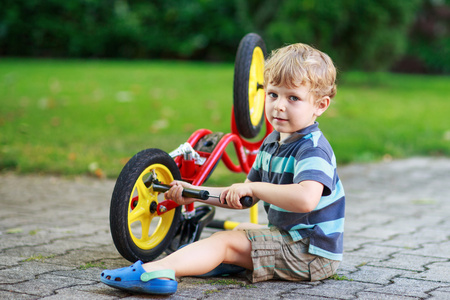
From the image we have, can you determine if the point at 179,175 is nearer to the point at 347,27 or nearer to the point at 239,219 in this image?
the point at 239,219

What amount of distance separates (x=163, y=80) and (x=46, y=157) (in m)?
5.70

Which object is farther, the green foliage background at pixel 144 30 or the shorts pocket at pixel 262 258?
the green foliage background at pixel 144 30

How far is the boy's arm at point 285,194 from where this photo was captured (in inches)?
81.7

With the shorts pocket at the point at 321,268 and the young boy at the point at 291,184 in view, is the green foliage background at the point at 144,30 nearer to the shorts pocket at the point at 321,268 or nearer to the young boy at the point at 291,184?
the young boy at the point at 291,184

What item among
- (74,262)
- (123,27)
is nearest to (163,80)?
(123,27)

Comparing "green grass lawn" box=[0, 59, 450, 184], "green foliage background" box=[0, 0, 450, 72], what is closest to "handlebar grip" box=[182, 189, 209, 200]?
"green grass lawn" box=[0, 59, 450, 184]

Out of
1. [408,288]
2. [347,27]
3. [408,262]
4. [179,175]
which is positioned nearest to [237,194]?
[179,175]

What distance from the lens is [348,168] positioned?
516cm

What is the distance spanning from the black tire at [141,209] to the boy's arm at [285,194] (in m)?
0.36

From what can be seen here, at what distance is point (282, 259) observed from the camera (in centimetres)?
224

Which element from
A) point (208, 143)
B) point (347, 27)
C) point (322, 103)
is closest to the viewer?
point (322, 103)

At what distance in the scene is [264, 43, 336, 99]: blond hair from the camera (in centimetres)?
221

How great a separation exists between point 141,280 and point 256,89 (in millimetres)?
1466

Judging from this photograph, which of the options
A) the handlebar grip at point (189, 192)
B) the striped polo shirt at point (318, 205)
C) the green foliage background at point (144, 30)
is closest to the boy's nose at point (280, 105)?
the striped polo shirt at point (318, 205)
